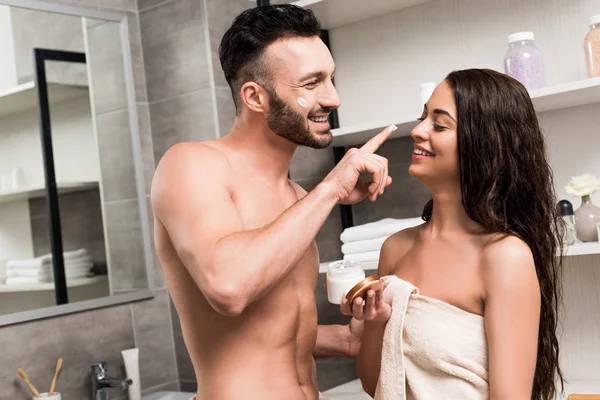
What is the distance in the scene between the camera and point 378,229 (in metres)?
2.32

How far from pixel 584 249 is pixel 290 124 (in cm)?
94

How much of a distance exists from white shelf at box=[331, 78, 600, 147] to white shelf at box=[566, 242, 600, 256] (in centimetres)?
41

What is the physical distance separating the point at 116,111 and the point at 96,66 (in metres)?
0.18

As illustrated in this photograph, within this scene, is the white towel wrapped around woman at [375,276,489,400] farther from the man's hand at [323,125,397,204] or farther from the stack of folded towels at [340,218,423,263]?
the stack of folded towels at [340,218,423,263]

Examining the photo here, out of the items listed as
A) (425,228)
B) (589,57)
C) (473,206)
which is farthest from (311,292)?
(589,57)

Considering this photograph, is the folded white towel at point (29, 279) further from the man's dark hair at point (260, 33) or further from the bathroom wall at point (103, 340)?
the man's dark hair at point (260, 33)

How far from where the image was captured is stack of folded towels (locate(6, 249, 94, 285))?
2.39 meters

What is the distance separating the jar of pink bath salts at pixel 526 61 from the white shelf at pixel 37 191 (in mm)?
1505

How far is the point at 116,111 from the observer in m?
2.79

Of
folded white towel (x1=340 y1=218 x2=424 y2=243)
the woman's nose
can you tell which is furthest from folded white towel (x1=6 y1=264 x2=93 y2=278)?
the woman's nose

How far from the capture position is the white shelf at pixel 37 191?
2408mm

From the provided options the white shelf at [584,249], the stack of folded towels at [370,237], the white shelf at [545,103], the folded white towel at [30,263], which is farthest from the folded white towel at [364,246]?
the folded white towel at [30,263]

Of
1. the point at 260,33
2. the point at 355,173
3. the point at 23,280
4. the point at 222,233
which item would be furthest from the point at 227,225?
the point at 23,280

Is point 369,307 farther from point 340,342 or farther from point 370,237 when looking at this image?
point 370,237
